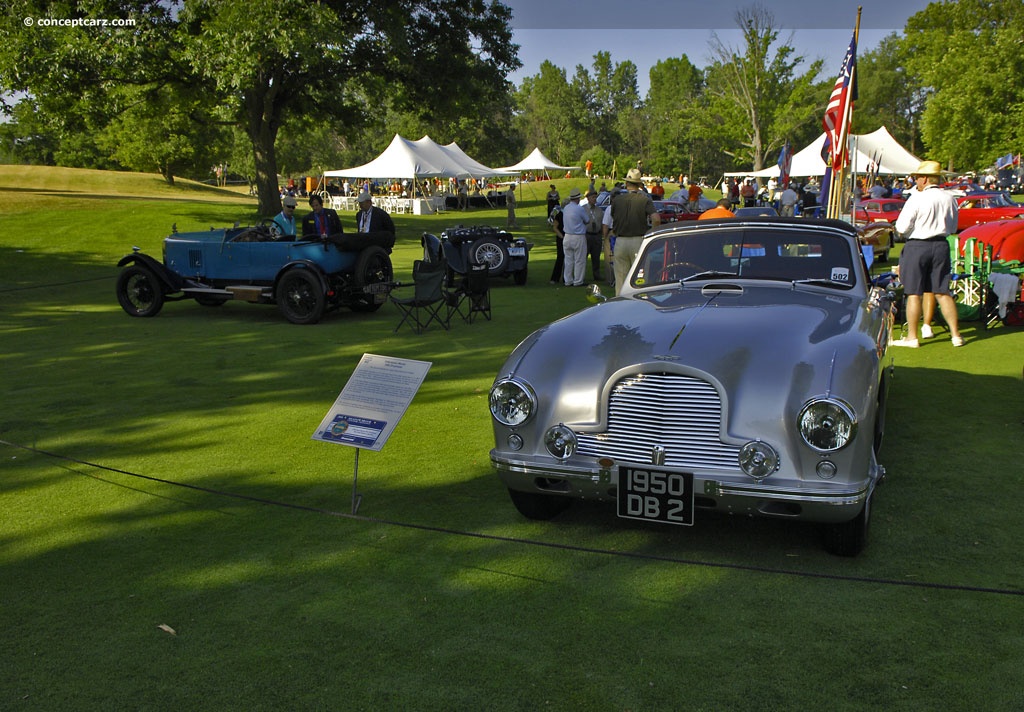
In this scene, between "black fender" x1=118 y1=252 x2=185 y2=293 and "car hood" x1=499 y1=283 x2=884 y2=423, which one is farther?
"black fender" x1=118 y1=252 x2=185 y2=293

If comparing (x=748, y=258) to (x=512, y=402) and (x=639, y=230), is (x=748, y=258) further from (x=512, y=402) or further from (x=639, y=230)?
(x=639, y=230)

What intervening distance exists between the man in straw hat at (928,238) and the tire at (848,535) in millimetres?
5971

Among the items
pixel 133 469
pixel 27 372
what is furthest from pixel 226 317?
pixel 133 469

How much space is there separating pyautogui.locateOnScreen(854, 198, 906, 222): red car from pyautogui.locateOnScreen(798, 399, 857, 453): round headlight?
83.0 feet

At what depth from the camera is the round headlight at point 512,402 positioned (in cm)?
448

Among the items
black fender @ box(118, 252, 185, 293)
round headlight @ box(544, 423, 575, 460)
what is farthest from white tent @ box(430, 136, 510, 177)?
round headlight @ box(544, 423, 575, 460)

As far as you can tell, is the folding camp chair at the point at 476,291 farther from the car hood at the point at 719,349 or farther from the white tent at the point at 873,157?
the white tent at the point at 873,157

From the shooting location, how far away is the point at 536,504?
4926mm

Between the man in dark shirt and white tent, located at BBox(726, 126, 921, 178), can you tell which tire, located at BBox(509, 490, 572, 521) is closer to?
the man in dark shirt

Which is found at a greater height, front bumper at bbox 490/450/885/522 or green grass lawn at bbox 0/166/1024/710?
front bumper at bbox 490/450/885/522

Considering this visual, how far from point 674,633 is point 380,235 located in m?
10.0

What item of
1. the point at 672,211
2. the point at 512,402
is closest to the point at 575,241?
the point at 672,211

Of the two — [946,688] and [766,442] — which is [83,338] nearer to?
[766,442]

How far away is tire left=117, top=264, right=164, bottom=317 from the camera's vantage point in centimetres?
1341
